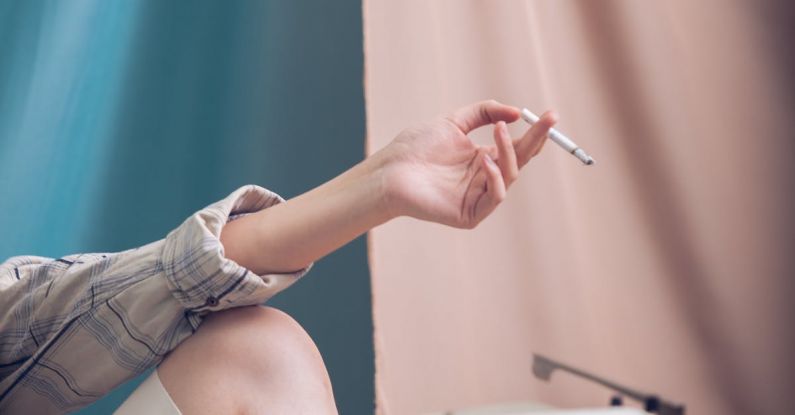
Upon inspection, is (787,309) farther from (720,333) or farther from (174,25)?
(174,25)

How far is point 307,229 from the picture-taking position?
63cm

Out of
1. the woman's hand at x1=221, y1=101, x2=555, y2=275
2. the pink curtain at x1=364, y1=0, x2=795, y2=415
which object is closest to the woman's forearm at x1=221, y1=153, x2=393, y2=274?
the woman's hand at x1=221, y1=101, x2=555, y2=275

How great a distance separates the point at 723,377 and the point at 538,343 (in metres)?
0.26

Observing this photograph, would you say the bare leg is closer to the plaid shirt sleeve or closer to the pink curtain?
the plaid shirt sleeve

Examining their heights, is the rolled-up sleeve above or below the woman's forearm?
below

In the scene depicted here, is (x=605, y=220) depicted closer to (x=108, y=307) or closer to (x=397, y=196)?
(x=397, y=196)

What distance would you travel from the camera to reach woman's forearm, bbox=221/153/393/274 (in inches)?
24.7

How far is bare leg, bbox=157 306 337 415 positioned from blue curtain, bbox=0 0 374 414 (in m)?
0.50

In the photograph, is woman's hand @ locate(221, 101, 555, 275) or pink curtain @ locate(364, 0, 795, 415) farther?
pink curtain @ locate(364, 0, 795, 415)

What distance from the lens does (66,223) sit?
41.7 inches

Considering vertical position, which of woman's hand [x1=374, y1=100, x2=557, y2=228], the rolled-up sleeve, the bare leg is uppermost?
woman's hand [x1=374, y1=100, x2=557, y2=228]

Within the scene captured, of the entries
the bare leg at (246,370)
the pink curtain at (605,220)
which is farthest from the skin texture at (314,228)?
the pink curtain at (605,220)

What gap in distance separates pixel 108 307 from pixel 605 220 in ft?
2.45

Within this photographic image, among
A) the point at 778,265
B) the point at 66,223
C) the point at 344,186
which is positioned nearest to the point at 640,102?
the point at 778,265
